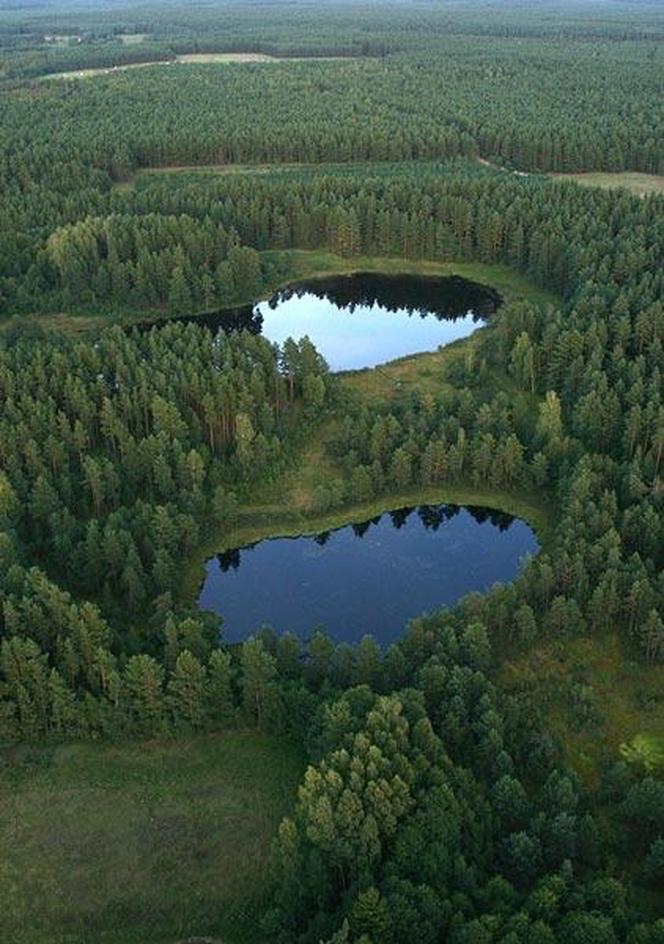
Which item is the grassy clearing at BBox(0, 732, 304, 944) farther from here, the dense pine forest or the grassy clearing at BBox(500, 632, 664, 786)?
the grassy clearing at BBox(500, 632, 664, 786)

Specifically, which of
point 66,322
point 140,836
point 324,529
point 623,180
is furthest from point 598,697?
point 623,180

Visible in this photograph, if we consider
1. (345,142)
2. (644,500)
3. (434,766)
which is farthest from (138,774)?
(345,142)

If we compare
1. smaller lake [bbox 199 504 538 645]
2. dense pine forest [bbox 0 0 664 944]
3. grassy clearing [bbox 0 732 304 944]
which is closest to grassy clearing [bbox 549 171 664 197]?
dense pine forest [bbox 0 0 664 944]

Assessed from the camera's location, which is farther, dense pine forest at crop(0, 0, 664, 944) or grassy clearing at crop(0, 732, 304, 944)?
grassy clearing at crop(0, 732, 304, 944)

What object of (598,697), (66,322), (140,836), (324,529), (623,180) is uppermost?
(623,180)

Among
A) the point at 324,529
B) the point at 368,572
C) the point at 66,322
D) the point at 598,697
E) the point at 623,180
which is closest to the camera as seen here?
the point at 598,697

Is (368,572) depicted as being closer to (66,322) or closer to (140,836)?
(140,836)

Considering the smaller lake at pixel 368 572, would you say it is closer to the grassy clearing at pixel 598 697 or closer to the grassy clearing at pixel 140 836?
the grassy clearing at pixel 598 697
